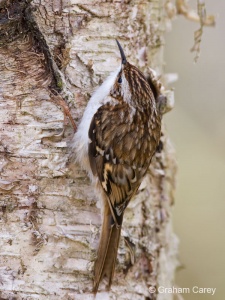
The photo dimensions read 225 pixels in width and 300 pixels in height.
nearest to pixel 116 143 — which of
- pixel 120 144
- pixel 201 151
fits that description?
pixel 120 144

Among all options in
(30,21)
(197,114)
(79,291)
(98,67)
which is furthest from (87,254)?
(197,114)

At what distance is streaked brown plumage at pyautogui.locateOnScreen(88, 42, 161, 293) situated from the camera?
211 centimetres

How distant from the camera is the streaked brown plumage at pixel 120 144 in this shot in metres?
2.11

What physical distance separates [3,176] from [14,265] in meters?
0.29

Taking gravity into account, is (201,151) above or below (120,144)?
below

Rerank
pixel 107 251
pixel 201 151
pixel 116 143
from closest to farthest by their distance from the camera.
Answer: pixel 107 251
pixel 116 143
pixel 201 151

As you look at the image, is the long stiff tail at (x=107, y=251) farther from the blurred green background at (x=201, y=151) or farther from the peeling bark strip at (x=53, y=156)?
the blurred green background at (x=201, y=151)

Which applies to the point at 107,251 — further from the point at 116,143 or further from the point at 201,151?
the point at 201,151

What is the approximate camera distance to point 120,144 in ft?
7.43

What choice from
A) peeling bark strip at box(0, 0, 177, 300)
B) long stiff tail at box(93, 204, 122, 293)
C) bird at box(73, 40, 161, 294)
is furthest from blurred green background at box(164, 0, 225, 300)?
long stiff tail at box(93, 204, 122, 293)

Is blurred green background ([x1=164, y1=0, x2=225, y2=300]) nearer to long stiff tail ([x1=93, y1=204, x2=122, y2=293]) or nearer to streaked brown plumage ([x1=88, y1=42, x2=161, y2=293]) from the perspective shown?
streaked brown plumage ([x1=88, y1=42, x2=161, y2=293])

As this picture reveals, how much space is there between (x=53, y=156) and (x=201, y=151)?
1.76 metres

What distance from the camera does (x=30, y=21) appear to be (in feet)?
6.83

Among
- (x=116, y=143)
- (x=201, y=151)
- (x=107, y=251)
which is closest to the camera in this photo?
(x=107, y=251)
